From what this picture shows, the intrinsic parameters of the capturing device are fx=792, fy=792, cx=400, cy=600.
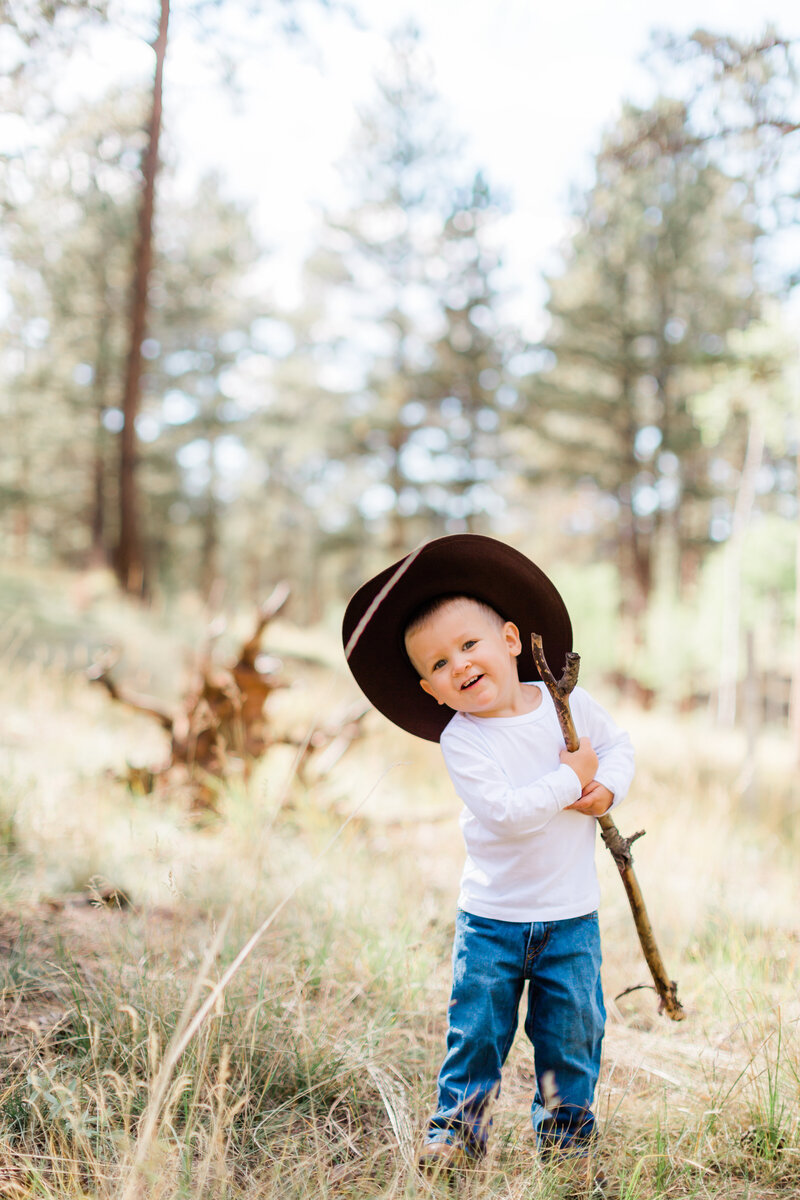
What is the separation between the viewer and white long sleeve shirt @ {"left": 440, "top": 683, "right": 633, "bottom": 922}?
180 cm

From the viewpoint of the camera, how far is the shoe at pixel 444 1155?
1.74 metres

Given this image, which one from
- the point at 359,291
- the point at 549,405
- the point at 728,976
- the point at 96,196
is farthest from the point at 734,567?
the point at 728,976

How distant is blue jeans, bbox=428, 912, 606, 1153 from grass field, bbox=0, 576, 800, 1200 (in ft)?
0.32

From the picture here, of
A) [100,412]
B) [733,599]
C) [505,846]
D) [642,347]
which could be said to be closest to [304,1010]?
[505,846]

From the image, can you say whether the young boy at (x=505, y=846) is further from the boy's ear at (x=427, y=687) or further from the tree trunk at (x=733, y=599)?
the tree trunk at (x=733, y=599)

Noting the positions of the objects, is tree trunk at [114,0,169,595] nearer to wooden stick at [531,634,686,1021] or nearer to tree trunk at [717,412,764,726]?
wooden stick at [531,634,686,1021]

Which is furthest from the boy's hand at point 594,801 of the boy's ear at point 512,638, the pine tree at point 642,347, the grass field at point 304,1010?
the pine tree at point 642,347

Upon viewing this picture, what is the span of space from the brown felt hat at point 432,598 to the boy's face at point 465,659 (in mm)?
90

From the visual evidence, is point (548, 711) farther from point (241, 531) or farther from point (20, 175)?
point (241, 531)

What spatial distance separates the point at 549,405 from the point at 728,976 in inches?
687

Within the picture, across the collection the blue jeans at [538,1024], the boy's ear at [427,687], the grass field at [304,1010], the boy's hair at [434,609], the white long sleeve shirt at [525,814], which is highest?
the boy's hair at [434,609]

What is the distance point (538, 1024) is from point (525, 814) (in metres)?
0.56

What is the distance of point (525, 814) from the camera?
1775 mm

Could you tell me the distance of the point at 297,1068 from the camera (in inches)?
80.5
